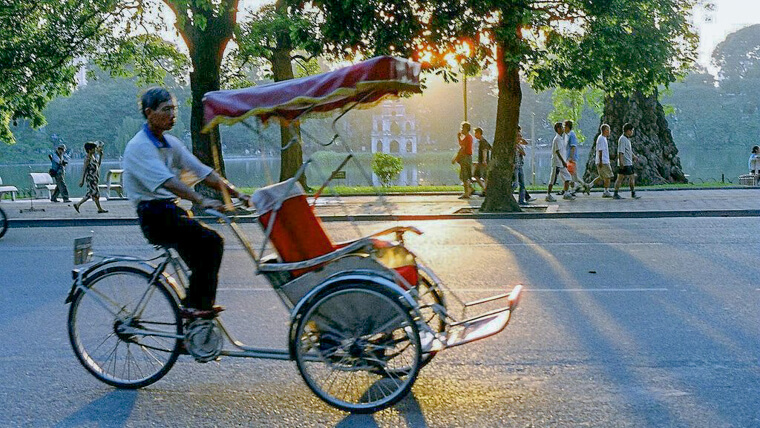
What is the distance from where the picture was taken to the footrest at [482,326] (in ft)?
16.9

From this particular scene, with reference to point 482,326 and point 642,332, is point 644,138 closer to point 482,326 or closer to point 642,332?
point 642,332

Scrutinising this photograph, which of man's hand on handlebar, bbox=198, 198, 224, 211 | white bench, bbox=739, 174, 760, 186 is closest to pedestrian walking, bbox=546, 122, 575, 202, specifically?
white bench, bbox=739, 174, 760, 186

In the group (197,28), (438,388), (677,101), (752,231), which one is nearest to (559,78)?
(752,231)

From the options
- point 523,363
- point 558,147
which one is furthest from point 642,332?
point 558,147

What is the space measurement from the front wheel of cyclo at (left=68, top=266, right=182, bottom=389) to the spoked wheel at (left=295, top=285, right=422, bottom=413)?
898 millimetres

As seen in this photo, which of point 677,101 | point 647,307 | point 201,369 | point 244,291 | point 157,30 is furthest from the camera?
point 677,101

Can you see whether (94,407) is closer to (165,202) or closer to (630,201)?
(165,202)

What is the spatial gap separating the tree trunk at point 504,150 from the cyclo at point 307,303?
12103 millimetres

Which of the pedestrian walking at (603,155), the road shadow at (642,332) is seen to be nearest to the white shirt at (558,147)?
the pedestrian walking at (603,155)

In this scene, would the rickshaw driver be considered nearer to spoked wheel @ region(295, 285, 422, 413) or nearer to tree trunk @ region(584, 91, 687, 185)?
spoked wheel @ region(295, 285, 422, 413)

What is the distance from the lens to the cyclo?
4.87m

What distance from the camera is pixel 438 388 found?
5277 mm

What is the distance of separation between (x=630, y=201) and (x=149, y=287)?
645 inches

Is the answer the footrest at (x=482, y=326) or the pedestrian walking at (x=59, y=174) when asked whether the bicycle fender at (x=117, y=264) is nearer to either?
the footrest at (x=482, y=326)
